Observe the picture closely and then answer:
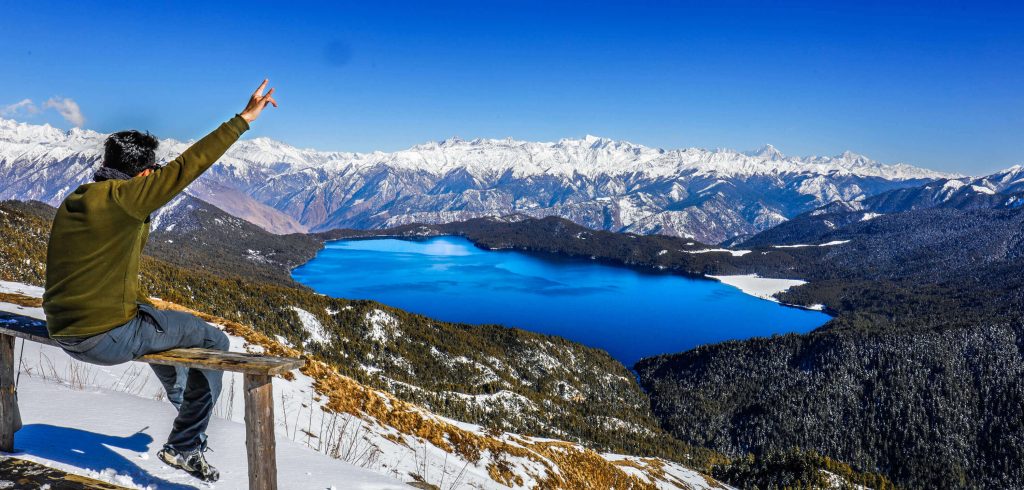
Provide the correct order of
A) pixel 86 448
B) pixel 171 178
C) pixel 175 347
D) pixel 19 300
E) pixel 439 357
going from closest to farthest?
pixel 171 178 < pixel 175 347 < pixel 86 448 < pixel 19 300 < pixel 439 357

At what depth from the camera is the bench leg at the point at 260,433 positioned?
4.73 metres

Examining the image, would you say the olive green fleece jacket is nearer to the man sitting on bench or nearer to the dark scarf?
the man sitting on bench

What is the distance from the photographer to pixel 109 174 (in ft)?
15.7

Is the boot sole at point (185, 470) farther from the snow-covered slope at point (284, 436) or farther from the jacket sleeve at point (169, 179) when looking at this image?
the jacket sleeve at point (169, 179)

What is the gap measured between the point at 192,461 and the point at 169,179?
12.7 ft

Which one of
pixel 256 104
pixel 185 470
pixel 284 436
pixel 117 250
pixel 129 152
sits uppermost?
pixel 256 104

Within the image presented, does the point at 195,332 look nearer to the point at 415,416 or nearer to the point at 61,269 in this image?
the point at 61,269

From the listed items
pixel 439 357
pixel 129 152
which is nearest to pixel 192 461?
pixel 129 152

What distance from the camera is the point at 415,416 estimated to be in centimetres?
1672

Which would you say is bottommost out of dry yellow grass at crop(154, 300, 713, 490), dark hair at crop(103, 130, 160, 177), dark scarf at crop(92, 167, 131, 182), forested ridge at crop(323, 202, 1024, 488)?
forested ridge at crop(323, 202, 1024, 488)

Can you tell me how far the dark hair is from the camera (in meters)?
4.91

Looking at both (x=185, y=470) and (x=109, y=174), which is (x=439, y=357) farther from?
(x=109, y=174)

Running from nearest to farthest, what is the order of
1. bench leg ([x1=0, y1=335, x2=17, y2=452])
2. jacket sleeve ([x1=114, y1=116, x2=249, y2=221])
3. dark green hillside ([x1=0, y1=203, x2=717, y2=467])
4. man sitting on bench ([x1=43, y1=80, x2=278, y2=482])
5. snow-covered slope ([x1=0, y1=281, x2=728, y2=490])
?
jacket sleeve ([x1=114, y1=116, x2=249, y2=221])
man sitting on bench ([x1=43, y1=80, x2=278, y2=482])
bench leg ([x1=0, y1=335, x2=17, y2=452])
snow-covered slope ([x1=0, y1=281, x2=728, y2=490])
dark green hillside ([x1=0, y1=203, x2=717, y2=467])

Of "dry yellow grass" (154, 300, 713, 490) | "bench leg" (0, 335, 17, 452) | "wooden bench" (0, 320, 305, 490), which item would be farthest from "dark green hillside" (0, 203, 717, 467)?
"wooden bench" (0, 320, 305, 490)
